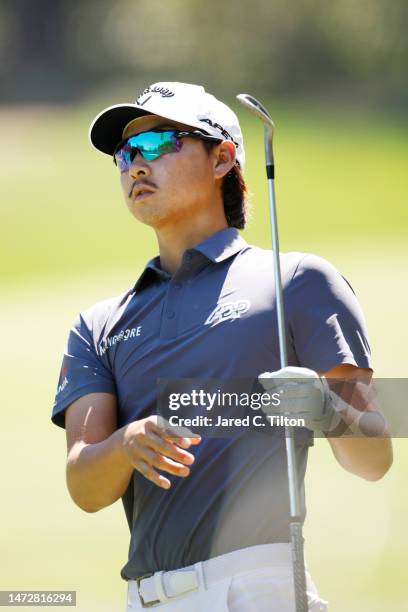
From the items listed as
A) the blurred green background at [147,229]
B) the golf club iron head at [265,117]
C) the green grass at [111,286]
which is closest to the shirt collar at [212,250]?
the golf club iron head at [265,117]

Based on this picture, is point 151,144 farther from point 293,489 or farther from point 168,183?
point 293,489

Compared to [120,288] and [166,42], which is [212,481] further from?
[166,42]

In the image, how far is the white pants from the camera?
2.20m

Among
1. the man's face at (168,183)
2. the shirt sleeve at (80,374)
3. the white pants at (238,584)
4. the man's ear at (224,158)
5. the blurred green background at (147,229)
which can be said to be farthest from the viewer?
the blurred green background at (147,229)

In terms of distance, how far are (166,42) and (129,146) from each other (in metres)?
11.7

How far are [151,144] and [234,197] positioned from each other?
0.29 meters

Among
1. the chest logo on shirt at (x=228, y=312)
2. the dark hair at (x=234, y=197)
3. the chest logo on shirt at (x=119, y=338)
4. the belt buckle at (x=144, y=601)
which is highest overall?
the dark hair at (x=234, y=197)

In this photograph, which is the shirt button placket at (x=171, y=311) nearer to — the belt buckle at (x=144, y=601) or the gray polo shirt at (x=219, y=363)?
the gray polo shirt at (x=219, y=363)

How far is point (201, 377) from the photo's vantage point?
232 centimetres

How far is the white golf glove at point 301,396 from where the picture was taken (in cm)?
201

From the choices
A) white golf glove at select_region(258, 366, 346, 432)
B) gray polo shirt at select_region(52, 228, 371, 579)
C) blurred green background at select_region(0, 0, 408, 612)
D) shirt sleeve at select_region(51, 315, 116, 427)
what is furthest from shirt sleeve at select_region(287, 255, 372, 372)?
blurred green background at select_region(0, 0, 408, 612)

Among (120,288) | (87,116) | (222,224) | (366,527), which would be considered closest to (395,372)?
(366,527)

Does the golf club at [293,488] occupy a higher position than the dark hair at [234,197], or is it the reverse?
the dark hair at [234,197]

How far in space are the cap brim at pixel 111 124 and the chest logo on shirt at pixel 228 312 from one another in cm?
56
